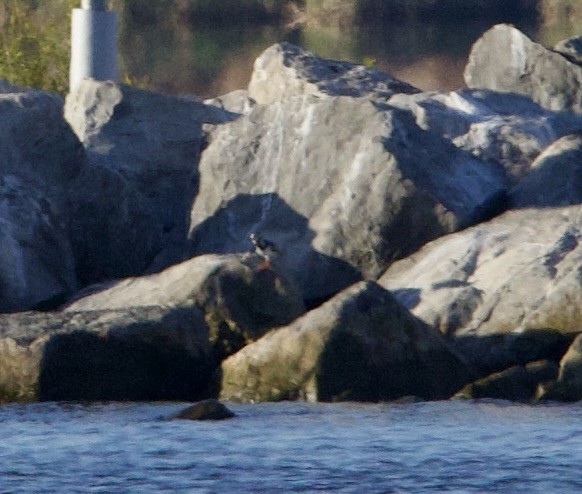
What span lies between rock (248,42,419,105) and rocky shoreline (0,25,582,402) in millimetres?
26

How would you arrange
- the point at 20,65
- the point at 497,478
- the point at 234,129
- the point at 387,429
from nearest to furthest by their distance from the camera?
the point at 497,478
the point at 387,429
the point at 234,129
the point at 20,65

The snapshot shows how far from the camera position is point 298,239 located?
34.6 feet

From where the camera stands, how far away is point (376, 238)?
10398mm

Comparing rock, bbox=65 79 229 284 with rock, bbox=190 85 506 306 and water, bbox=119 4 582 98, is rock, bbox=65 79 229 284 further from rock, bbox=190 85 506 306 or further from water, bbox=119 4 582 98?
water, bbox=119 4 582 98

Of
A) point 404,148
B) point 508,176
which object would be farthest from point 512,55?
point 404,148

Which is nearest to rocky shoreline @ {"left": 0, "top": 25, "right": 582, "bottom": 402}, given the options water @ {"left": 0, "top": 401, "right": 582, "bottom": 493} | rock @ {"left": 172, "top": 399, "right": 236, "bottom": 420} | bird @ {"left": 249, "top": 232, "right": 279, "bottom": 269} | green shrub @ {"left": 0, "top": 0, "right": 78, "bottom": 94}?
bird @ {"left": 249, "top": 232, "right": 279, "bottom": 269}

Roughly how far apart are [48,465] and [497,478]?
1.89 metres

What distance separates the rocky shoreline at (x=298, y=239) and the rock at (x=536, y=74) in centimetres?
2

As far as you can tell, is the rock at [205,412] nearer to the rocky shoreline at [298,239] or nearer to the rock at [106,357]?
the rocky shoreline at [298,239]

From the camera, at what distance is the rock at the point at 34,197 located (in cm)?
1010

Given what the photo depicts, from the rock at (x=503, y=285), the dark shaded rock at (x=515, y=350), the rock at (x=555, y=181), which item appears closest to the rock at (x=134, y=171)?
the rock at (x=503, y=285)

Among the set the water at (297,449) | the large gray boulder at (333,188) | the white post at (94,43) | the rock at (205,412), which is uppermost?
the white post at (94,43)

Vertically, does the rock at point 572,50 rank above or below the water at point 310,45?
below

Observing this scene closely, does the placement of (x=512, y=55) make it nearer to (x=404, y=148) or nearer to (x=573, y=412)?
(x=404, y=148)
